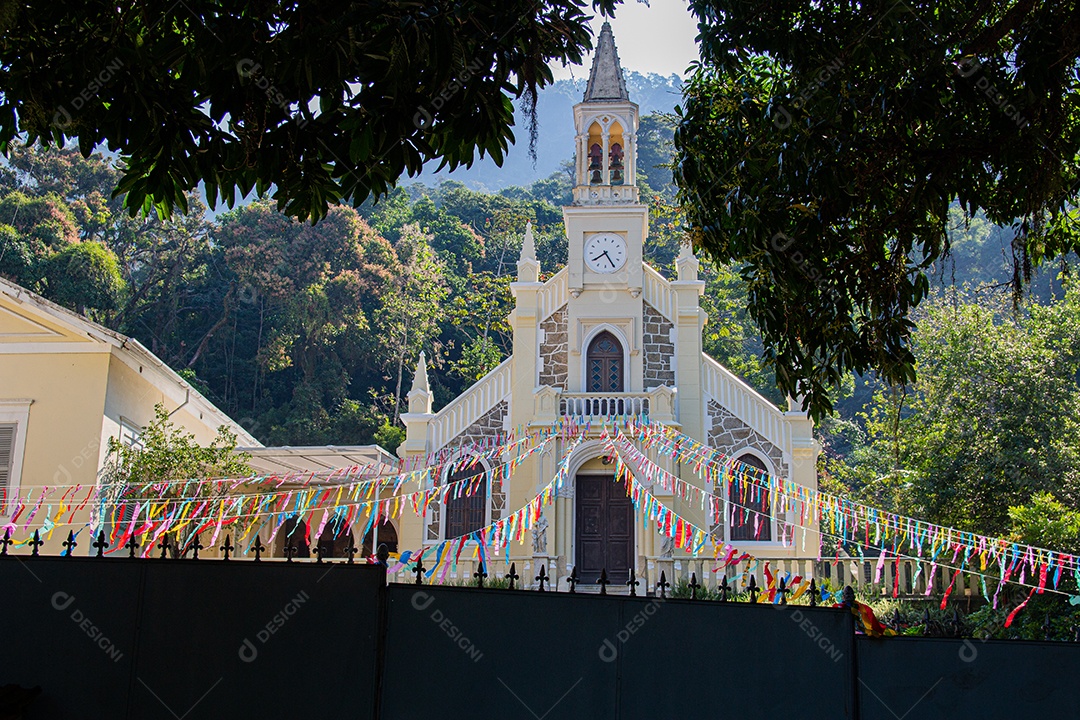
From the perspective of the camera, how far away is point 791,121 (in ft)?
25.6

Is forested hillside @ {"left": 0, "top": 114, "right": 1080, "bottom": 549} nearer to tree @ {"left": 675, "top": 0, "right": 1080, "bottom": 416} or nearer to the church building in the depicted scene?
the church building

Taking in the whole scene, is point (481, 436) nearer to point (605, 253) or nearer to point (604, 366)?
point (604, 366)

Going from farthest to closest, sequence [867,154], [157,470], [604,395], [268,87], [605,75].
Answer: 1. [605,75]
2. [604,395]
3. [157,470]
4. [867,154]
5. [268,87]

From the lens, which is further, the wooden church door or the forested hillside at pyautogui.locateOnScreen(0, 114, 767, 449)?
the forested hillside at pyautogui.locateOnScreen(0, 114, 767, 449)

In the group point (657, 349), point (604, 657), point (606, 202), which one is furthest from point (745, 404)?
point (604, 657)

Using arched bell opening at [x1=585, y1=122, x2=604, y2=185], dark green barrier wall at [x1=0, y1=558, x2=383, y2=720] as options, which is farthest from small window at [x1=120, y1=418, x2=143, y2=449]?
dark green barrier wall at [x1=0, y1=558, x2=383, y2=720]

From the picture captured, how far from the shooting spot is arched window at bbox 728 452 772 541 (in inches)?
822

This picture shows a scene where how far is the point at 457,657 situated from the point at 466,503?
586 inches

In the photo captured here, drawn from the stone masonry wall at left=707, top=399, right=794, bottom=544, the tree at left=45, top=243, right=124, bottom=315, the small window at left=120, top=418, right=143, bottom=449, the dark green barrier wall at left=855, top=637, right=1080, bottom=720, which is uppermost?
the tree at left=45, top=243, right=124, bottom=315

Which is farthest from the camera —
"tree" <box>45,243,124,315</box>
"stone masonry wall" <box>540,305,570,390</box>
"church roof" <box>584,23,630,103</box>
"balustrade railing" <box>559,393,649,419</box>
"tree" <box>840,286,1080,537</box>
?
"tree" <box>45,243,124,315</box>

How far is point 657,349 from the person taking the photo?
2214 centimetres

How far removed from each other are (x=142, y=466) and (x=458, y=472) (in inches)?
252

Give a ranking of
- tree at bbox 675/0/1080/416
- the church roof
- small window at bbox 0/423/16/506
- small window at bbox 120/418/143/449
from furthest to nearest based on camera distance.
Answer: the church roof, small window at bbox 120/418/143/449, small window at bbox 0/423/16/506, tree at bbox 675/0/1080/416

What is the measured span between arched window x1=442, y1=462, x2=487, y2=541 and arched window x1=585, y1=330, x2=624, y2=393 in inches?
118
